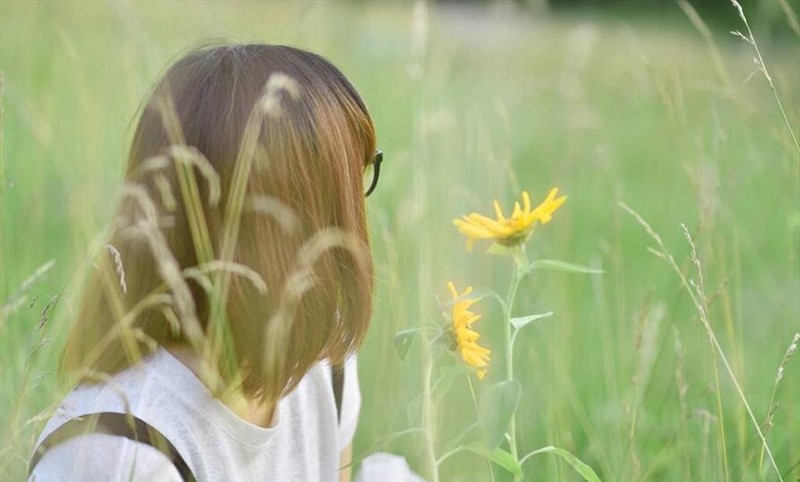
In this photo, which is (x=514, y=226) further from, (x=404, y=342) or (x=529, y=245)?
(x=529, y=245)

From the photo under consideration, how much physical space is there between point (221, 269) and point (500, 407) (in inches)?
11.8

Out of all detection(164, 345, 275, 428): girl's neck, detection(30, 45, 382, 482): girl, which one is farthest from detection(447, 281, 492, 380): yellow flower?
detection(164, 345, 275, 428): girl's neck

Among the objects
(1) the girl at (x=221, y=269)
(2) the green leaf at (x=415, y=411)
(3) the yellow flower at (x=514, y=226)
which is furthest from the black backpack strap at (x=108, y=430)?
(3) the yellow flower at (x=514, y=226)

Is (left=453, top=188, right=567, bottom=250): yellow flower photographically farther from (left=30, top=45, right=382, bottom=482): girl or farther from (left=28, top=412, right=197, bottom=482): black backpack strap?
(left=28, top=412, right=197, bottom=482): black backpack strap

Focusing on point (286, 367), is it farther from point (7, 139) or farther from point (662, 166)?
point (662, 166)

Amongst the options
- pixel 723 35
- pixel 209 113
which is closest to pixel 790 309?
pixel 209 113

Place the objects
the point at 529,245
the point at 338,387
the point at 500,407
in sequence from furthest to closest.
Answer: the point at 529,245 < the point at 338,387 < the point at 500,407

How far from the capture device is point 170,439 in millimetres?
1258

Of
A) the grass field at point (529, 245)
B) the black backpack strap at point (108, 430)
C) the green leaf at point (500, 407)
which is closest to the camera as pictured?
the green leaf at point (500, 407)

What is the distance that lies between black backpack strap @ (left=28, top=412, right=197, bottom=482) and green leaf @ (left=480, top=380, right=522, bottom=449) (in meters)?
0.34

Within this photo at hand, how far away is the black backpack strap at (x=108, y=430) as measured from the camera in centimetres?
120

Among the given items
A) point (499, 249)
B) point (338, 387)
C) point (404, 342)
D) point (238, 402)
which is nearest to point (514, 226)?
point (499, 249)

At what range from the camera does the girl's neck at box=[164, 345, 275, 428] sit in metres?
1.29

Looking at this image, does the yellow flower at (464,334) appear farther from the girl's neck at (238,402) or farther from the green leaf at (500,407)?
the girl's neck at (238,402)
